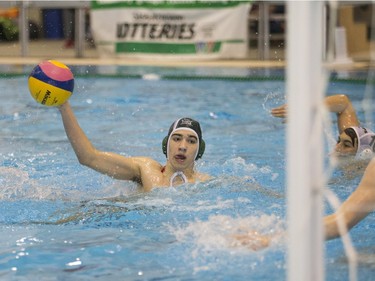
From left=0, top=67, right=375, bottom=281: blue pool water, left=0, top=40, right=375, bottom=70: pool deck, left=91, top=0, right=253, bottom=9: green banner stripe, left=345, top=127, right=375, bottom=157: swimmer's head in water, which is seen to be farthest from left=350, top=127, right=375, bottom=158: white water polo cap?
left=91, top=0, right=253, bottom=9: green banner stripe

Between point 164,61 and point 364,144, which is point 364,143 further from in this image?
point 164,61

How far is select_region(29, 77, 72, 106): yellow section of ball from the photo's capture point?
3.93 m

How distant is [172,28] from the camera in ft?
35.1

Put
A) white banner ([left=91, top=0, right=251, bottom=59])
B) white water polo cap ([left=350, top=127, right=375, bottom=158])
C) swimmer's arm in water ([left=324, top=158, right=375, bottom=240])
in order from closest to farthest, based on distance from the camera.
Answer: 1. swimmer's arm in water ([left=324, top=158, right=375, bottom=240])
2. white water polo cap ([left=350, top=127, right=375, bottom=158])
3. white banner ([left=91, top=0, right=251, bottom=59])

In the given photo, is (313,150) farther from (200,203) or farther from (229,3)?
(229,3)

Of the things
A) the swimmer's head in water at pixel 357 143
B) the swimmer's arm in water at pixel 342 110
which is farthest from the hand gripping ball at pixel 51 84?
the swimmer's arm in water at pixel 342 110

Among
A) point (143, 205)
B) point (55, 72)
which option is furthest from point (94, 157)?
point (55, 72)

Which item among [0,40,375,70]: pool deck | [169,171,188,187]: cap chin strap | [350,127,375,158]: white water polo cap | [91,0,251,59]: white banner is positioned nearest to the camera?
[169,171,188,187]: cap chin strap

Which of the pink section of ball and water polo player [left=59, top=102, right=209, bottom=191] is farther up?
the pink section of ball

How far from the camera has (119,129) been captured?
7035mm

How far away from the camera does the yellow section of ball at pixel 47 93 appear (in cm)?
393

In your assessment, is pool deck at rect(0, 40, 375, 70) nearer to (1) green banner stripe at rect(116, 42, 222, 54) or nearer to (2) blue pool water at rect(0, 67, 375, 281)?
(1) green banner stripe at rect(116, 42, 222, 54)

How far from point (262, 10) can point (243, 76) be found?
4.80 feet

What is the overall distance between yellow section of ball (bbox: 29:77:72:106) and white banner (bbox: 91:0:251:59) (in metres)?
6.77
